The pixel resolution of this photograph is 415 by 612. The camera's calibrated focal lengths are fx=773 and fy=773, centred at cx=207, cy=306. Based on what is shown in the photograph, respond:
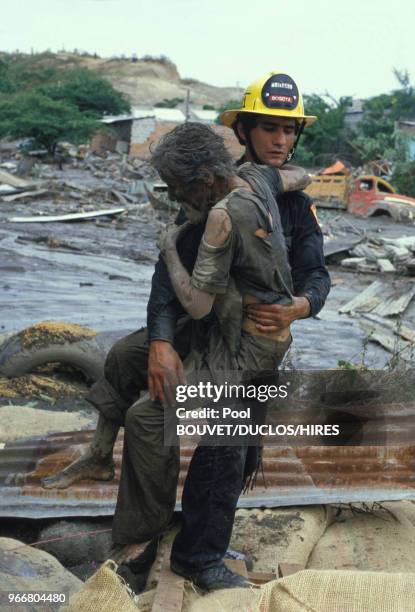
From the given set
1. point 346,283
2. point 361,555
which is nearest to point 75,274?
point 346,283

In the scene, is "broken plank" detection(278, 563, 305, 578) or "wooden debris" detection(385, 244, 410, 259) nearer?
"broken plank" detection(278, 563, 305, 578)

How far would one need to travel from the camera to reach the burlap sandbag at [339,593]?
1.86m

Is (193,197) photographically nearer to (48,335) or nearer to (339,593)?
(339,593)

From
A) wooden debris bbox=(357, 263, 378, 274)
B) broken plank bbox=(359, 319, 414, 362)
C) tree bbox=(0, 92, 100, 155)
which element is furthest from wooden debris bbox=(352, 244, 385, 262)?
tree bbox=(0, 92, 100, 155)

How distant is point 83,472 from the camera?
306 cm

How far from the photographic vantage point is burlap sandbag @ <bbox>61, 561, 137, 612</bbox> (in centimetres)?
206

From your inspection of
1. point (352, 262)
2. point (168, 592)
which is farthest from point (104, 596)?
point (352, 262)

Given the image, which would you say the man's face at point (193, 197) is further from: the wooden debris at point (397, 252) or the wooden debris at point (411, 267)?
the wooden debris at point (397, 252)

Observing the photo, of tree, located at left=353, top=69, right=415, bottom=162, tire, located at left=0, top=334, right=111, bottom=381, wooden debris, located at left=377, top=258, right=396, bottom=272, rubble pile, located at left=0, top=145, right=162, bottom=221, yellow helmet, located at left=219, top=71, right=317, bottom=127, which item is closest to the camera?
yellow helmet, located at left=219, top=71, right=317, bottom=127

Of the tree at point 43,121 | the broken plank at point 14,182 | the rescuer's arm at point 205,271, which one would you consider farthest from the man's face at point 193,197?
the tree at point 43,121

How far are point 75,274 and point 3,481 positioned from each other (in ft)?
20.4

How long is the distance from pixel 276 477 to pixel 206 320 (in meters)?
1.08

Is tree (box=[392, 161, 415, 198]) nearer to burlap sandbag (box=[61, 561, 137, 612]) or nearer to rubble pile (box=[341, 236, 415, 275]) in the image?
rubble pile (box=[341, 236, 415, 275])

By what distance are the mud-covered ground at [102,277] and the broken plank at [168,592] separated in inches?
108
